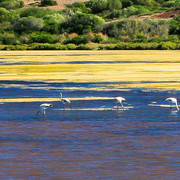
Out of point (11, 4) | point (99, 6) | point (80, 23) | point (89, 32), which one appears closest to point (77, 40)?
point (89, 32)

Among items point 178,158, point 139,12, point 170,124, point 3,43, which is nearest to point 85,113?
point 170,124

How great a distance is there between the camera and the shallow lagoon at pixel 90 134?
43.0 feet

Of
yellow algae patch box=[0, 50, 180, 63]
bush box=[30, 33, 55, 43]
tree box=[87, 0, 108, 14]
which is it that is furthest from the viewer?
tree box=[87, 0, 108, 14]

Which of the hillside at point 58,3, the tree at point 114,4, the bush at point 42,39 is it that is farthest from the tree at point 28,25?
the hillside at point 58,3

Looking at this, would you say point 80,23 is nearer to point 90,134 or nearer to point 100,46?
point 100,46

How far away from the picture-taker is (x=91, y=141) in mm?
16141

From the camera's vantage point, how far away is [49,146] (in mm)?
15508

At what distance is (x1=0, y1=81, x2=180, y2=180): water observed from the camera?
42.6 ft

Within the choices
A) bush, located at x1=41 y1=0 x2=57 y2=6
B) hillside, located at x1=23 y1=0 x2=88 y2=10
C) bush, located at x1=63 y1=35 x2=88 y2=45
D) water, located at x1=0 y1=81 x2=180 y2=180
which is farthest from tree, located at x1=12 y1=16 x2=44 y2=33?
water, located at x1=0 y1=81 x2=180 y2=180

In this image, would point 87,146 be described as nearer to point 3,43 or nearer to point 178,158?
point 178,158

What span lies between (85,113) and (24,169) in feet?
28.1

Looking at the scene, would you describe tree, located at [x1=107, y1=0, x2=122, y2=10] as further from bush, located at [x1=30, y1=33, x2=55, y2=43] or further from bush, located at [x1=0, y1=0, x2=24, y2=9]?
bush, located at [x1=30, y1=33, x2=55, y2=43]

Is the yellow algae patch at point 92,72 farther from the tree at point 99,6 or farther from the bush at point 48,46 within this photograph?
the tree at point 99,6

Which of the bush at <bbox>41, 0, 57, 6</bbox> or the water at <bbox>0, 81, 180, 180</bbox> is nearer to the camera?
the water at <bbox>0, 81, 180, 180</bbox>
